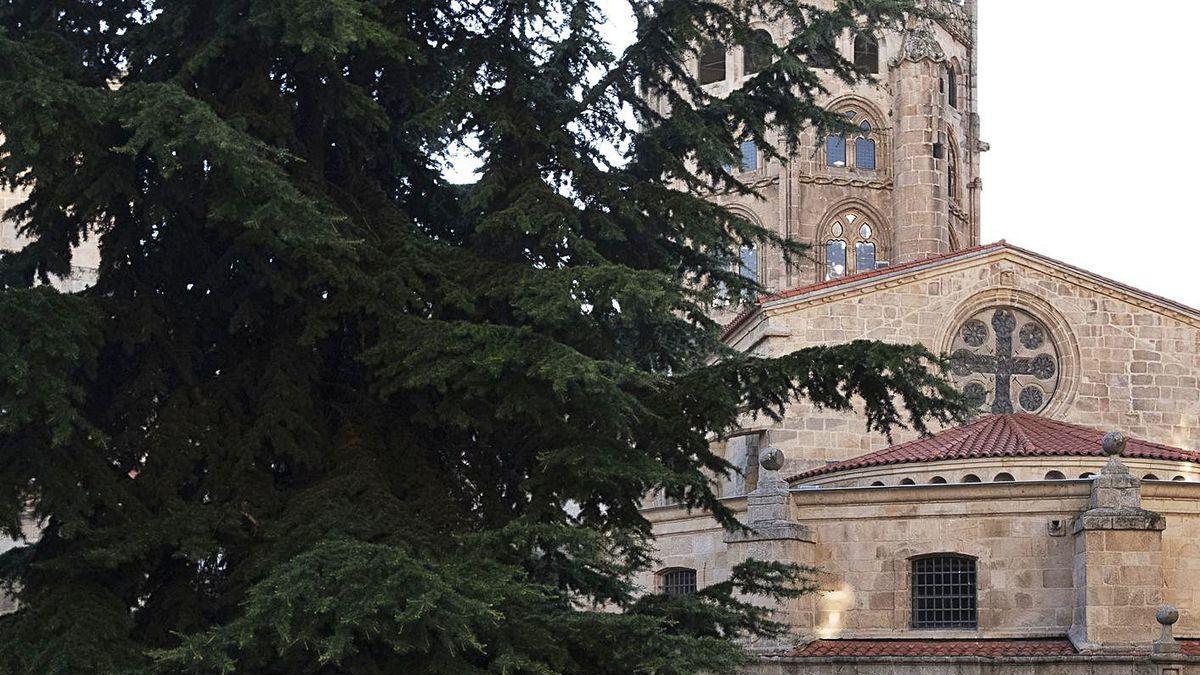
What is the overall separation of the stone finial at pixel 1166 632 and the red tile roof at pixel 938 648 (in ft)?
3.71

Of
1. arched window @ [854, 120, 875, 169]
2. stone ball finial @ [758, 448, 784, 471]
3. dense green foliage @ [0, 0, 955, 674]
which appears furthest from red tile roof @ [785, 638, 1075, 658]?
arched window @ [854, 120, 875, 169]

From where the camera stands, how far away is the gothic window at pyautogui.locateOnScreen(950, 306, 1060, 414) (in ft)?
112

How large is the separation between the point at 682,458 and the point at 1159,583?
13083 millimetres

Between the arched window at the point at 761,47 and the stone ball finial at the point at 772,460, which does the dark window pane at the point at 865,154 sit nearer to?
the stone ball finial at the point at 772,460

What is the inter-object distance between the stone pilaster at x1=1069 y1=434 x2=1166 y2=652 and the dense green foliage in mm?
10926

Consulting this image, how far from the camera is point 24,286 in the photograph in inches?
595

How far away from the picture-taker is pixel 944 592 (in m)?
27.2

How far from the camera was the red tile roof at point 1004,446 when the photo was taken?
1110 inches

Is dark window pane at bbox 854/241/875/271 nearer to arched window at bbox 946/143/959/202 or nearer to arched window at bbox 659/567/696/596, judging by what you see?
arched window at bbox 946/143/959/202

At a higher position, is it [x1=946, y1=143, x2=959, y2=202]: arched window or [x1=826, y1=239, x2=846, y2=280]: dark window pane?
[x1=946, y1=143, x2=959, y2=202]: arched window

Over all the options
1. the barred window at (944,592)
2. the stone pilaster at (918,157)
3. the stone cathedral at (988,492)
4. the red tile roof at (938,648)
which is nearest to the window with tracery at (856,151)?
the stone pilaster at (918,157)

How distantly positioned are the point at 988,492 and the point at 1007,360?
26.7 ft

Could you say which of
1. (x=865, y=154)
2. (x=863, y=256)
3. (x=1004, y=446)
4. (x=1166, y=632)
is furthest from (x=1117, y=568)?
(x=865, y=154)

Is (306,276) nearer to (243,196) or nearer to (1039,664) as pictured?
(243,196)
